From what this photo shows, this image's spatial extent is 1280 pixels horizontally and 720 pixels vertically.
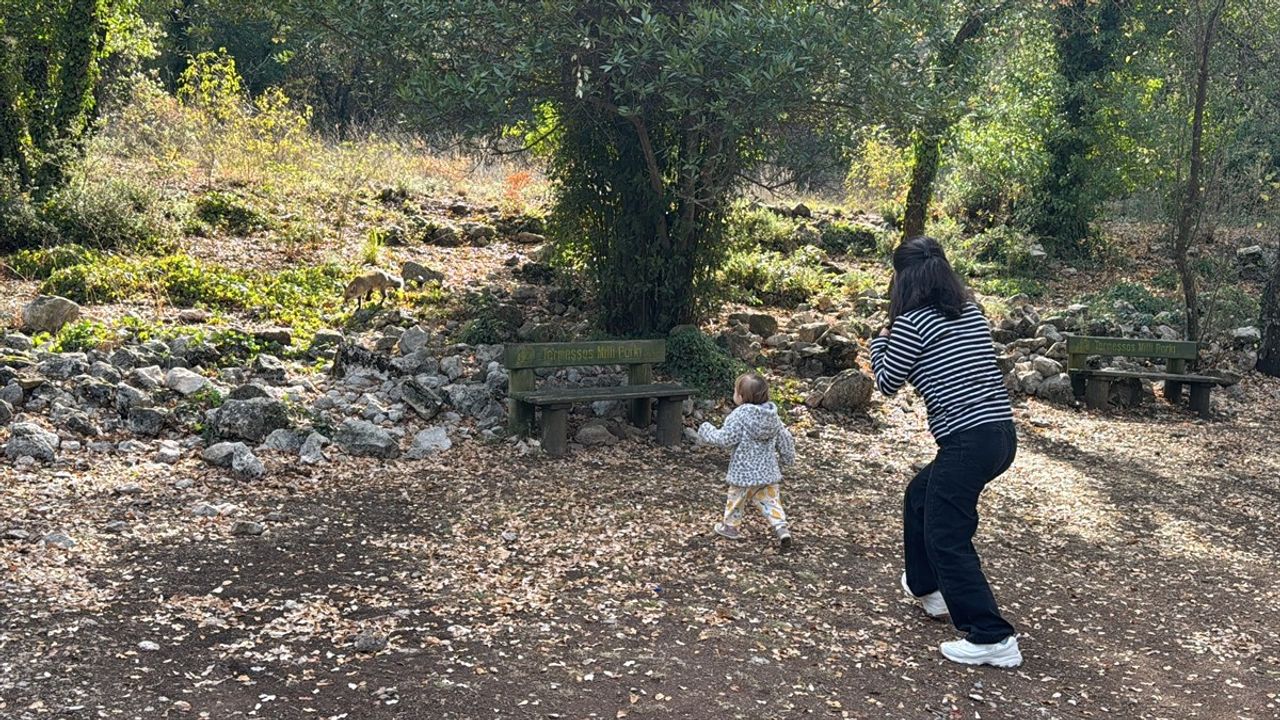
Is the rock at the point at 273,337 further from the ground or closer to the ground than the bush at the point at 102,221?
closer to the ground

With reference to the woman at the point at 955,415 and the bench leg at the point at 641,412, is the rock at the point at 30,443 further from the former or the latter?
the woman at the point at 955,415

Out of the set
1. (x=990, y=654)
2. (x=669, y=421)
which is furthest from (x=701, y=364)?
(x=990, y=654)

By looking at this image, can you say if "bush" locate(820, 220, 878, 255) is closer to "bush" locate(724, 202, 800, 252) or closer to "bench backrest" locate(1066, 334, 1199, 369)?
"bush" locate(724, 202, 800, 252)

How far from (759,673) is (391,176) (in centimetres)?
1233

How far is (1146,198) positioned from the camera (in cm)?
1695

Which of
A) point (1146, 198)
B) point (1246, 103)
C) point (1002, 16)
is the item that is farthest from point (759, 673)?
point (1146, 198)

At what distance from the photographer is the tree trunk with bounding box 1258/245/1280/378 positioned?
466 inches

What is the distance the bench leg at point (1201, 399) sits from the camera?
415 inches

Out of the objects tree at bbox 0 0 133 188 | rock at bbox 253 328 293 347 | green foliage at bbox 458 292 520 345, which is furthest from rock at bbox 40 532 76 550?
tree at bbox 0 0 133 188

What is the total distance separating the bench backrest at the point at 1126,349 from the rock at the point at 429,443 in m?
6.10

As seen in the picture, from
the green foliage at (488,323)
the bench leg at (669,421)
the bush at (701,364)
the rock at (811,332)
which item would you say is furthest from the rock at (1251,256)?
the bench leg at (669,421)

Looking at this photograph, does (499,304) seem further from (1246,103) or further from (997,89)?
(997,89)

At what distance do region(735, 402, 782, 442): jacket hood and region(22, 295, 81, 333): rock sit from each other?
18.4 ft

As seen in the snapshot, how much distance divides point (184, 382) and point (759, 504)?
155 inches
